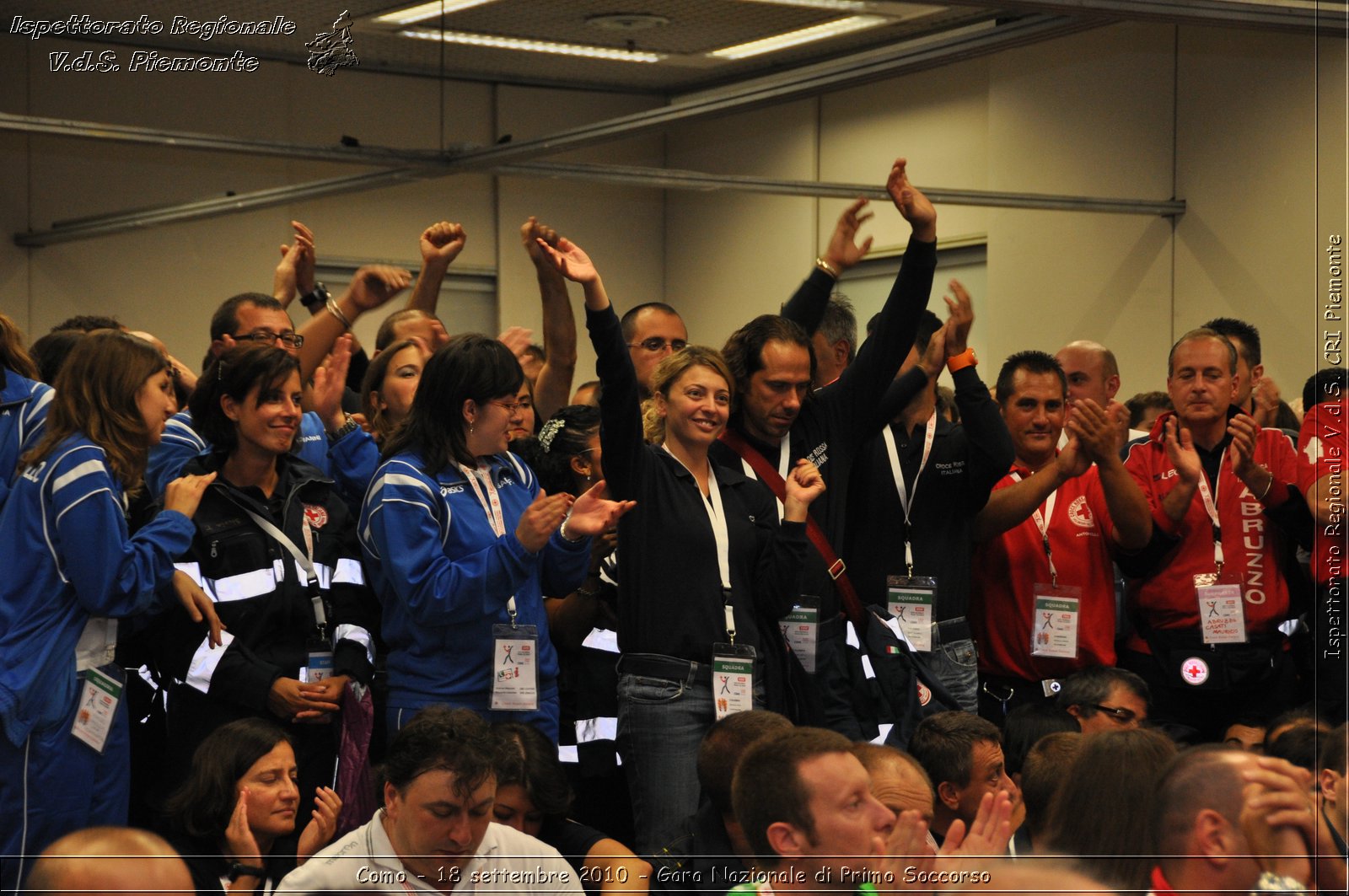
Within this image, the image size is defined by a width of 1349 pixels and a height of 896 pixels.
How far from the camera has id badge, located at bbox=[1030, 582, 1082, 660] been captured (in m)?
4.08

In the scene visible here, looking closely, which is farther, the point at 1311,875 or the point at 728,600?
the point at 728,600

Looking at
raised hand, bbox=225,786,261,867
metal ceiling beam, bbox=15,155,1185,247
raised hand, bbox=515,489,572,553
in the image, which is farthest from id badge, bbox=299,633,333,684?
metal ceiling beam, bbox=15,155,1185,247

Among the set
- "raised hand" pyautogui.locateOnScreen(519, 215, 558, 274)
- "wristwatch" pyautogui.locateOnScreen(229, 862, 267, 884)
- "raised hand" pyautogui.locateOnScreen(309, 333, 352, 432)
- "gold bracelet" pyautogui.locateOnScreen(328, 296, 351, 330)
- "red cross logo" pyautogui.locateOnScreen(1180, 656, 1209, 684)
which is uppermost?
"raised hand" pyautogui.locateOnScreen(519, 215, 558, 274)

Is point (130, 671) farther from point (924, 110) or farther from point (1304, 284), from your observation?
point (924, 110)

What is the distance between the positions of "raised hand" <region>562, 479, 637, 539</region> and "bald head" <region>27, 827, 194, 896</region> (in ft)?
4.69

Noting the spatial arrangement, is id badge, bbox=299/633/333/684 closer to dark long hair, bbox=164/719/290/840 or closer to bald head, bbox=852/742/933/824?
dark long hair, bbox=164/719/290/840

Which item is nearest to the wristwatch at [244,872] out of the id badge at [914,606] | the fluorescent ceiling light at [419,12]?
the id badge at [914,606]

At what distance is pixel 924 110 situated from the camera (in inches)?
357

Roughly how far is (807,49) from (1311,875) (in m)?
7.25

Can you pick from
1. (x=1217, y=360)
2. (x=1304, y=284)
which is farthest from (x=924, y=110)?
(x=1217, y=360)

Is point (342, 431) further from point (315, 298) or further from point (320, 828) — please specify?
point (320, 828)

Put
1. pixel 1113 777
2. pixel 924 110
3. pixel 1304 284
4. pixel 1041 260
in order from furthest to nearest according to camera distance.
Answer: pixel 924 110, pixel 1041 260, pixel 1304 284, pixel 1113 777

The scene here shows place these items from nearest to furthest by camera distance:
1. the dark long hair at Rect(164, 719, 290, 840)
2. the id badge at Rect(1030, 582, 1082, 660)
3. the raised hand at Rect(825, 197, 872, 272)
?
1. the dark long hair at Rect(164, 719, 290, 840)
2. the id badge at Rect(1030, 582, 1082, 660)
3. the raised hand at Rect(825, 197, 872, 272)

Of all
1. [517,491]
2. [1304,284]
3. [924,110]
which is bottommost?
[517,491]
